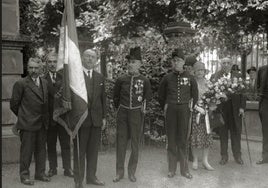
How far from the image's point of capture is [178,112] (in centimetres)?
690

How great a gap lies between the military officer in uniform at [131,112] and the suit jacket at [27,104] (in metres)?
1.22

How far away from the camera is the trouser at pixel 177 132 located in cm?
689

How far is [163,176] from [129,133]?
90cm

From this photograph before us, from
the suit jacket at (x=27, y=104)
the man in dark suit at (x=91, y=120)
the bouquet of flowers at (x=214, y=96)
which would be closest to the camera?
the man in dark suit at (x=91, y=120)

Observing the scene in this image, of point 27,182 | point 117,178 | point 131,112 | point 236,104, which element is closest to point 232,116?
point 236,104

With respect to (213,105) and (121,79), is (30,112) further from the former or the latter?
(213,105)

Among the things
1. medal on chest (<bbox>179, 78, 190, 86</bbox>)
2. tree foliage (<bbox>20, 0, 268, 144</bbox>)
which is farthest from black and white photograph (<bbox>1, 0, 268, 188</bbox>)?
tree foliage (<bbox>20, 0, 268, 144</bbox>)

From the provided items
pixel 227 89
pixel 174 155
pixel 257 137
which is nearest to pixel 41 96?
pixel 174 155

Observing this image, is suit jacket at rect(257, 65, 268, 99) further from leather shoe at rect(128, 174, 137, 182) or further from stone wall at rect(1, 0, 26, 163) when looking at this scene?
stone wall at rect(1, 0, 26, 163)

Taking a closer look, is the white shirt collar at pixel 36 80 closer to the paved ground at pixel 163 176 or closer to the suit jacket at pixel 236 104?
the paved ground at pixel 163 176

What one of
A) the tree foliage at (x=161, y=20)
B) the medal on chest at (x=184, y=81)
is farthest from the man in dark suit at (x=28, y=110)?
the tree foliage at (x=161, y=20)

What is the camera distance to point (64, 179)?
22.1ft

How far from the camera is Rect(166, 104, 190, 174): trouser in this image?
689 centimetres

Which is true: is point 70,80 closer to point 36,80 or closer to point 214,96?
point 36,80
